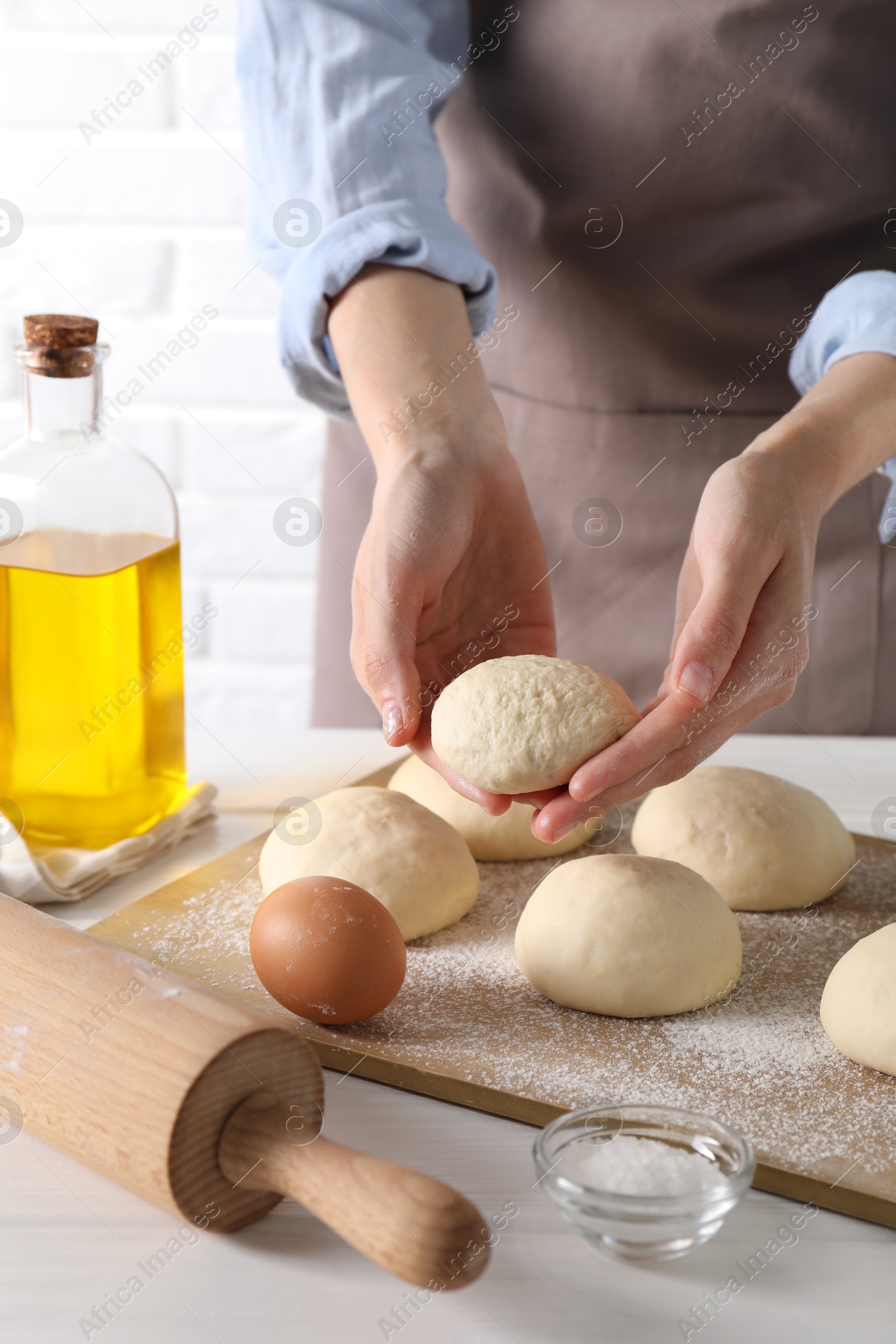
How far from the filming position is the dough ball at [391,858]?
1.20m

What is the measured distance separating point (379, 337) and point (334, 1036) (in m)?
0.86

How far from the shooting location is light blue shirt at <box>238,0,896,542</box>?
4.94ft

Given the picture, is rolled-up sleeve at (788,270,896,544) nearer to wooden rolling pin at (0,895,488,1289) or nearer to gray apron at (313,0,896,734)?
gray apron at (313,0,896,734)

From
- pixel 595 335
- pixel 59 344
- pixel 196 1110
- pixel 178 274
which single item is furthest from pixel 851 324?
pixel 178 274

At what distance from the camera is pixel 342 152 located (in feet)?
5.00

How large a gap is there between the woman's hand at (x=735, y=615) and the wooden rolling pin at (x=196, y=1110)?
38 cm

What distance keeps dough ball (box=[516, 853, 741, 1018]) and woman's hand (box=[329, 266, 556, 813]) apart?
229 mm

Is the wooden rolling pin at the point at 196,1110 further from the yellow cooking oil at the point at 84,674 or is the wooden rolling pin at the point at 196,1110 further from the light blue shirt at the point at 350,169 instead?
the light blue shirt at the point at 350,169

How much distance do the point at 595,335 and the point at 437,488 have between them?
2.02ft

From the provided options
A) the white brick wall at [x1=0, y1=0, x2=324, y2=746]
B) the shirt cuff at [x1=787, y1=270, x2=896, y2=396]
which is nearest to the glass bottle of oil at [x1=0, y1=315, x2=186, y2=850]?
the shirt cuff at [x1=787, y1=270, x2=896, y2=396]

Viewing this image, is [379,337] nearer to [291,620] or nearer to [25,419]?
[25,419]

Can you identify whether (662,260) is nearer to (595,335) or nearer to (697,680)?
(595,335)

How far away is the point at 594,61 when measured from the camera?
1.71 meters

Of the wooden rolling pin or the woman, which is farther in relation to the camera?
the woman
